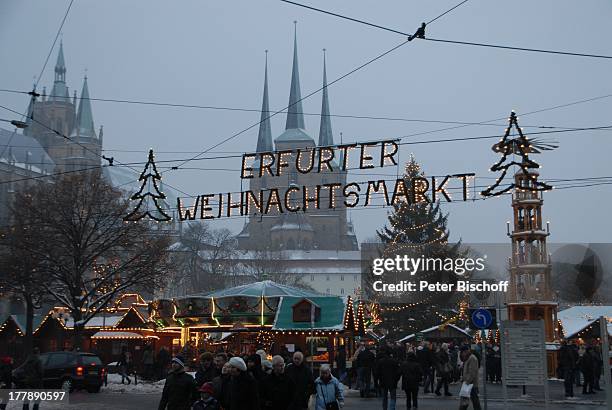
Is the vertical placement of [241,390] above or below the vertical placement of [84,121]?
below

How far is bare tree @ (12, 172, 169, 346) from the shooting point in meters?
39.1

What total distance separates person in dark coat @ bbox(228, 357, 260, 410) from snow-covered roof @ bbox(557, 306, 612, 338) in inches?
1225

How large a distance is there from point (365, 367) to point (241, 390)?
15448 millimetres

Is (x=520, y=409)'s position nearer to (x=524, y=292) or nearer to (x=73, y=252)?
(x=524, y=292)

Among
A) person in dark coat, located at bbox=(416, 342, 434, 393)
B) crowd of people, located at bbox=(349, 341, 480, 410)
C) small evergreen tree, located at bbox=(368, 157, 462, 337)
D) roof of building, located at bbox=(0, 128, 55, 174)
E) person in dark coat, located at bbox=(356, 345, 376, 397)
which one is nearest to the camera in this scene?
crowd of people, located at bbox=(349, 341, 480, 410)

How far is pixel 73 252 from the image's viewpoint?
39625 mm

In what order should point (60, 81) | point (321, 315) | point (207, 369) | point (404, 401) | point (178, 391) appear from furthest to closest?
point (60, 81)
point (321, 315)
point (404, 401)
point (207, 369)
point (178, 391)

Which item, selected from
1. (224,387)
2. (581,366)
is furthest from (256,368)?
(581,366)

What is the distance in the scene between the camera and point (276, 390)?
36.7 feet

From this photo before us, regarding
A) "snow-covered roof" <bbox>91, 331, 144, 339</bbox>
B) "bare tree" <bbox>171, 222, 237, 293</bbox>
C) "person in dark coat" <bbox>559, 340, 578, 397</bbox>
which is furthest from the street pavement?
"bare tree" <bbox>171, 222, 237, 293</bbox>

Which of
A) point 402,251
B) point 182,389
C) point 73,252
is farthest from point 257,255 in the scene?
point 182,389

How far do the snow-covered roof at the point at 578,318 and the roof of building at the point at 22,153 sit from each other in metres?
81.8

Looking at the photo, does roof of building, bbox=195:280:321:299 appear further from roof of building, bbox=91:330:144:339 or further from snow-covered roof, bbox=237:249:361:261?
snow-covered roof, bbox=237:249:361:261

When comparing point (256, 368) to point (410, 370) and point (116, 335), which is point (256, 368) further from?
point (116, 335)
